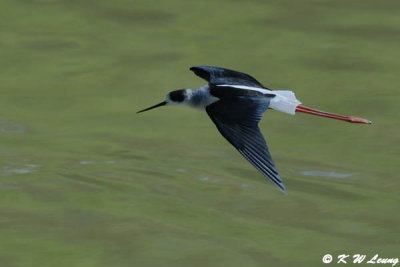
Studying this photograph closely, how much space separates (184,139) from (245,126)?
298 centimetres

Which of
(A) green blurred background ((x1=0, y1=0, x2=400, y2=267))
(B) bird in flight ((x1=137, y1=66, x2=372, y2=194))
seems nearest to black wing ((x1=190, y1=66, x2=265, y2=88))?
(B) bird in flight ((x1=137, y1=66, x2=372, y2=194))

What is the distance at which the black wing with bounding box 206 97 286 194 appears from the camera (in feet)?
19.1

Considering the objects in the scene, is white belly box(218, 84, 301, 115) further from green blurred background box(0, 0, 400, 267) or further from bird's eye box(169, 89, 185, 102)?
green blurred background box(0, 0, 400, 267)

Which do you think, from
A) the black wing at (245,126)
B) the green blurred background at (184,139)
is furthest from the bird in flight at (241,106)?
the green blurred background at (184,139)

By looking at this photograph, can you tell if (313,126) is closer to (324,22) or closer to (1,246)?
(324,22)

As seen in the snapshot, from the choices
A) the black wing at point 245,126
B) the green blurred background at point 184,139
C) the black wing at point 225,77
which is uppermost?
the black wing at point 225,77

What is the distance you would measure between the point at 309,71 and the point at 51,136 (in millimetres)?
2845

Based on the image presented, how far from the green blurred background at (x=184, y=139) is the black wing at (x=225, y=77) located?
1.08m

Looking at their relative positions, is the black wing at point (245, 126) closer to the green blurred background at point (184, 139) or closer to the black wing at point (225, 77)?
the black wing at point (225, 77)

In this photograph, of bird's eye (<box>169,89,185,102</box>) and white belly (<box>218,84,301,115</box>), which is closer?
white belly (<box>218,84,301,115</box>)

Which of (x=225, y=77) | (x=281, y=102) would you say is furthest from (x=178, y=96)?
(x=281, y=102)

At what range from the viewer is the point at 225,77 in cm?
701

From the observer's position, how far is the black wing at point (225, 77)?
690 cm

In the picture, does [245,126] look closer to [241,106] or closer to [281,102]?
[241,106]
